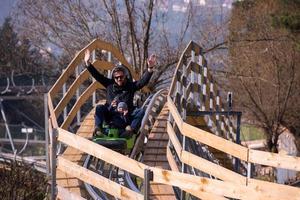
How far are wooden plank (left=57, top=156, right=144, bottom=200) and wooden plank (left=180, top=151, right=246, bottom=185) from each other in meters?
0.81

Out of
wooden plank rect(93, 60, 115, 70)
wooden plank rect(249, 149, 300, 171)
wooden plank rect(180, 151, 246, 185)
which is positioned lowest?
wooden plank rect(180, 151, 246, 185)

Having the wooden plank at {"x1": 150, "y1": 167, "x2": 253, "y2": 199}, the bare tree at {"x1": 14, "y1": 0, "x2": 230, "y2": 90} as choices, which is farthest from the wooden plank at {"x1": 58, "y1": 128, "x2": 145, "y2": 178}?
the bare tree at {"x1": 14, "y1": 0, "x2": 230, "y2": 90}

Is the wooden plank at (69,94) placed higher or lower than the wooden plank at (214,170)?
higher

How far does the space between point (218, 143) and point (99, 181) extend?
1231mm

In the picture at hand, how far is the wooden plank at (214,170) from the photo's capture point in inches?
205

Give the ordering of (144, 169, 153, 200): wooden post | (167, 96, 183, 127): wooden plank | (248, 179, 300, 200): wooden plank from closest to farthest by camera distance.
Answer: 1. (248, 179, 300, 200): wooden plank
2. (144, 169, 153, 200): wooden post
3. (167, 96, 183, 127): wooden plank

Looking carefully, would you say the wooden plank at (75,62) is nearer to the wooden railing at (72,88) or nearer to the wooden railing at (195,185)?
the wooden railing at (72,88)

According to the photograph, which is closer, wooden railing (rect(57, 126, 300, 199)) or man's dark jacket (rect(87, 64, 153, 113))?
wooden railing (rect(57, 126, 300, 199))

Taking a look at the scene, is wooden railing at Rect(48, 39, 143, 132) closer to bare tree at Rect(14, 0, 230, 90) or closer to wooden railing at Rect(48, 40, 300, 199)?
wooden railing at Rect(48, 40, 300, 199)

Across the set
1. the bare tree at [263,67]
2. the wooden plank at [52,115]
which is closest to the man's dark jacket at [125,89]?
the wooden plank at [52,115]

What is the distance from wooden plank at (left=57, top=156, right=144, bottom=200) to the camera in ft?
18.1

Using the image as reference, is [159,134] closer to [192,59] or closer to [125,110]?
[125,110]

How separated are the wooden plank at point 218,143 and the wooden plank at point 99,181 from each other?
0.98 metres

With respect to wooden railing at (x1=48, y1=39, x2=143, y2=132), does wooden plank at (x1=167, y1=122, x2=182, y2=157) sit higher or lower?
lower
